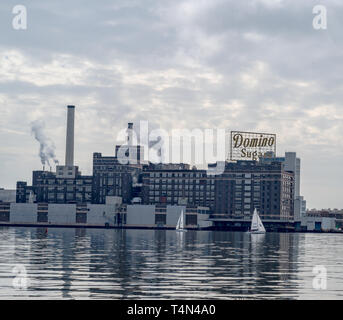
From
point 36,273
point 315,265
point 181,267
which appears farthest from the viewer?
point 315,265

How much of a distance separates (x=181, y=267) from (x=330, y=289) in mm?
21427
